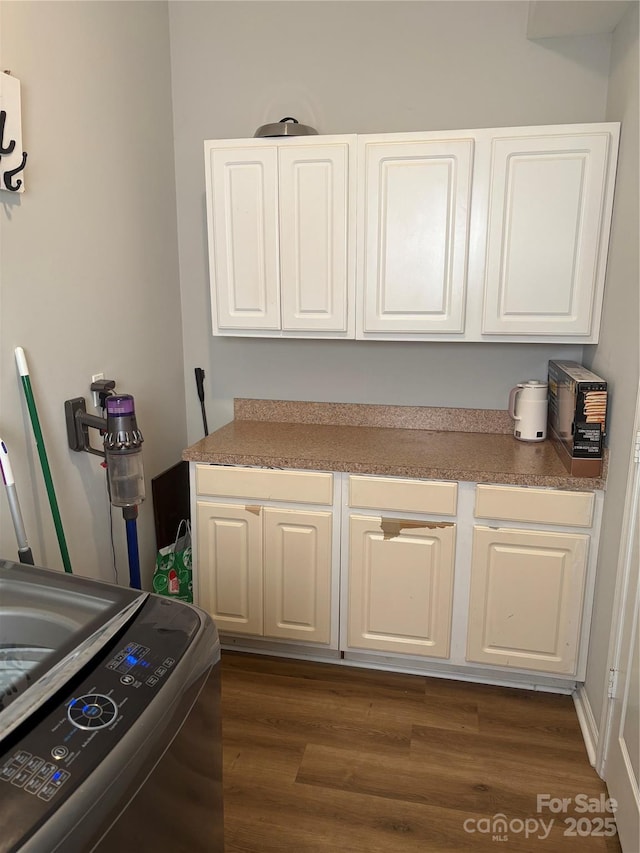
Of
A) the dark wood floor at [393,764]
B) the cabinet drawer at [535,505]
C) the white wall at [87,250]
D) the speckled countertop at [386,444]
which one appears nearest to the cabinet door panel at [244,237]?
the white wall at [87,250]

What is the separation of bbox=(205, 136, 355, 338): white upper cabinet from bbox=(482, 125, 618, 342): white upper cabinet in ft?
1.76

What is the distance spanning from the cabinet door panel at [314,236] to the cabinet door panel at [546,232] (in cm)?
54

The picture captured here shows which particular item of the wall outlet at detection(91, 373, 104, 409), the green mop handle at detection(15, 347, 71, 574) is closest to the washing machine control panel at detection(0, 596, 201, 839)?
the green mop handle at detection(15, 347, 71, 574)

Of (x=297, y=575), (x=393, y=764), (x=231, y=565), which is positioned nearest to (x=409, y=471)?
(x=297, y=575)

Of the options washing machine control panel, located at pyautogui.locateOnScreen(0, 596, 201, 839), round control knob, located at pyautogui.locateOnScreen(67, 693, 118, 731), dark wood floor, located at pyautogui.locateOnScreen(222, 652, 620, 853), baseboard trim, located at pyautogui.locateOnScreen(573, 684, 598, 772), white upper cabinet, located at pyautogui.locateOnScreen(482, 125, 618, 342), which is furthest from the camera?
white upper cabinet, located at pyautogui.locateOnScreen(482, 125, 618, 342)

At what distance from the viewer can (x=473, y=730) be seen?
2.08 metres

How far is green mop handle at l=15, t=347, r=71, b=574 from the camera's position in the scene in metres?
1.81

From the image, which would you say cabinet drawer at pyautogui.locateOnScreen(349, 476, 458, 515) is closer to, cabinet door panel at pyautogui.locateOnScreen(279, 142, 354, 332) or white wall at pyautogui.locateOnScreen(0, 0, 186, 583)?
cabinet door panel at pyautogui.locateOnScreen(279, 142, 354, 332)

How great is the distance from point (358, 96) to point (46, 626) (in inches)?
91.4

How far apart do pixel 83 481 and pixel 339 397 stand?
1.14 meters

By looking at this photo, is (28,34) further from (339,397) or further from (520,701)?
(520,701)

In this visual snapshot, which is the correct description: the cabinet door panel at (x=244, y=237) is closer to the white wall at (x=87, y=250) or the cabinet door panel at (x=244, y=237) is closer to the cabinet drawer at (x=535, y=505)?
the white wall at (x=87, y=250)

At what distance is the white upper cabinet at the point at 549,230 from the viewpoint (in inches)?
81.9

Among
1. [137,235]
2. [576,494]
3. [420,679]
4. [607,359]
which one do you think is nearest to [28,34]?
[137,235]
